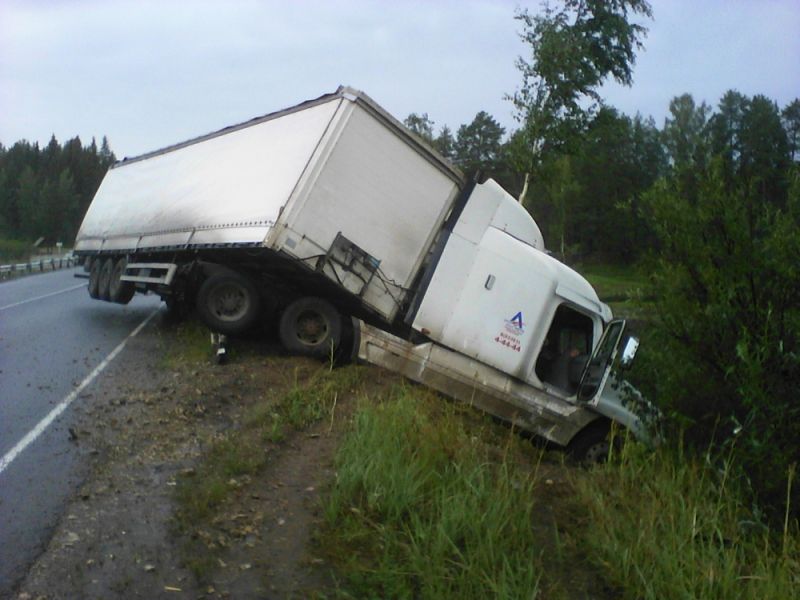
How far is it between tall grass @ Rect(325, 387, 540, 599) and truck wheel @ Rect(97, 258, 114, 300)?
1363 cm

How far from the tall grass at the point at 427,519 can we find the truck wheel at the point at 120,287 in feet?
39.9

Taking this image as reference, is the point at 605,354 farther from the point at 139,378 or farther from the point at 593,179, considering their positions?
the point at 593,179

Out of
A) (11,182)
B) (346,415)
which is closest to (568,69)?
(346,415)

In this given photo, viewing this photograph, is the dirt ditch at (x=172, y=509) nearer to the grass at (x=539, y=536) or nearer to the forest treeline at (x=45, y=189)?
the grass at (x=539, y=536)

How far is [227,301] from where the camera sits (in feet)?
46.6

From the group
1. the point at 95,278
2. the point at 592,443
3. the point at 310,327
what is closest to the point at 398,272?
the point at 310,327

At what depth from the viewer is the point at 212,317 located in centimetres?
1413

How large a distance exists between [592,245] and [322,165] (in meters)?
39.5

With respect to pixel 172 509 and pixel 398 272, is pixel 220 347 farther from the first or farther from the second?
pixel 172 509

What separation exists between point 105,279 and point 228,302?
295 inches

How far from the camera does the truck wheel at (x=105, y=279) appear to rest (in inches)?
798

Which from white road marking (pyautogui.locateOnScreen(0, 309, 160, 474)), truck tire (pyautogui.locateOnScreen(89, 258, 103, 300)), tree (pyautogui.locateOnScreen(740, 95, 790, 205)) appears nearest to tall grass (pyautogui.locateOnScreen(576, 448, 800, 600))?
tree (pyautogui.locateOnScreen(740, 95, 790, 205))

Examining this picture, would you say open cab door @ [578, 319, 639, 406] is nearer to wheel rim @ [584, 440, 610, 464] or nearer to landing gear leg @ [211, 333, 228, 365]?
wheel rim @ [584, 440, 610, 464]

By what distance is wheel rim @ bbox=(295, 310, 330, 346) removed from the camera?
44.0 feet
